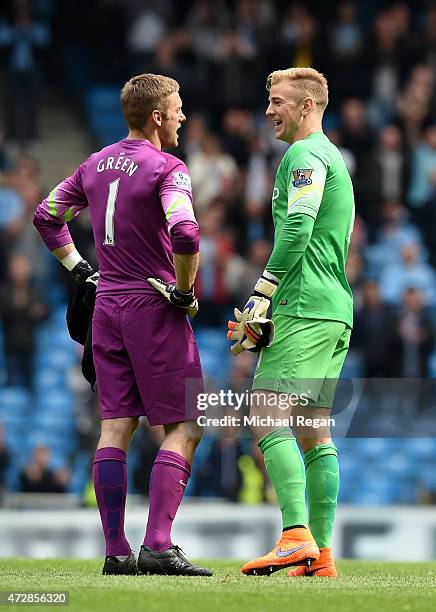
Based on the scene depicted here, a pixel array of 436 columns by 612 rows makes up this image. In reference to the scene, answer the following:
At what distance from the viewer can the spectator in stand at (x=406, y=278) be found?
627 inches

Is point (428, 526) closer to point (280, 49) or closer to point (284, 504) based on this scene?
point (284, 504)

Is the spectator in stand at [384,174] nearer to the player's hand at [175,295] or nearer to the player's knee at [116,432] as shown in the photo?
the player's hand at [175,295]

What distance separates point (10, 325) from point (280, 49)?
17.0ft

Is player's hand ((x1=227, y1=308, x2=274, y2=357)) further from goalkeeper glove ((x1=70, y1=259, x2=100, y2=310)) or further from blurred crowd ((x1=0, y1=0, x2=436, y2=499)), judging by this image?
blurred crowd ((x1=0, y1=0, x2=436, y2=499))

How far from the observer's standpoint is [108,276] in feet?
23.7

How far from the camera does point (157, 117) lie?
7.22 meters

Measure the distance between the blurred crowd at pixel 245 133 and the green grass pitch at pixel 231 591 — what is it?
7006 millimetres

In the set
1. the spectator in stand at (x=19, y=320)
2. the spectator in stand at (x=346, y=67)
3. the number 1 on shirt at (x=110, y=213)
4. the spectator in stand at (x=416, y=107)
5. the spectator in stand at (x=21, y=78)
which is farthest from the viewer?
the spectator in stand at (x=21, y=78)

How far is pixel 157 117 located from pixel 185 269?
822mm

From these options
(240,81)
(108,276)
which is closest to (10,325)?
(240,81)

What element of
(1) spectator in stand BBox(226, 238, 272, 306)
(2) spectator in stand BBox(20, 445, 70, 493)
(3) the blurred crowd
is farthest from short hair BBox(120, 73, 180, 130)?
(1) spectator in stand BBox(226, 238, 272, 306)

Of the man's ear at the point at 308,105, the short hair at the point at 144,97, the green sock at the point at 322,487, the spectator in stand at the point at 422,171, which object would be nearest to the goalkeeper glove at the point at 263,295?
the green sock at the point at 322,487

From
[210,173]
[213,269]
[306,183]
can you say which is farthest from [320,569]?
[210,173]

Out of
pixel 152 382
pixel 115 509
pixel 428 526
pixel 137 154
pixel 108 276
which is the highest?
pixel 137 154
